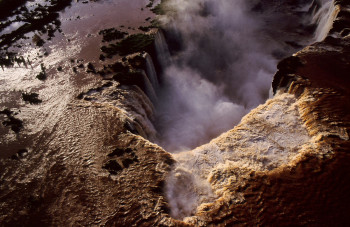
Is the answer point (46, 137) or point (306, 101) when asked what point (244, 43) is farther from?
point (46, 137)

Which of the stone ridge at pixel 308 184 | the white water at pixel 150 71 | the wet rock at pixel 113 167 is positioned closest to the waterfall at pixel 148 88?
the white water at pixel 150 71

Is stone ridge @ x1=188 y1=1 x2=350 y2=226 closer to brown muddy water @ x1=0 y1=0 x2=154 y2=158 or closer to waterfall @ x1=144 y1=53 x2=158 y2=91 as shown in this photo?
brown muddy water @ x1=0 y1=0 x2=154 y2=158

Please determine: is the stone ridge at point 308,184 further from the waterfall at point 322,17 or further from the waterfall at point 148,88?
the waterfall at point 322,17

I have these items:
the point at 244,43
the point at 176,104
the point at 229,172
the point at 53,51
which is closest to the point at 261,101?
the point at 176,104

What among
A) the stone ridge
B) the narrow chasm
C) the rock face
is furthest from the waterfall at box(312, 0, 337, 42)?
the stone ridge

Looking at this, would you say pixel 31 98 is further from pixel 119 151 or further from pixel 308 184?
pixel 308 184

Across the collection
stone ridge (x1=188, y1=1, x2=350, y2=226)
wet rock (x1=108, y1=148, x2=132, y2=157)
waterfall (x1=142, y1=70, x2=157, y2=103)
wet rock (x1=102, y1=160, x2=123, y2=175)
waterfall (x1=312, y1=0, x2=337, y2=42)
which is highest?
waterfall (x1=312, y1=0, x2=337, y2=42)
